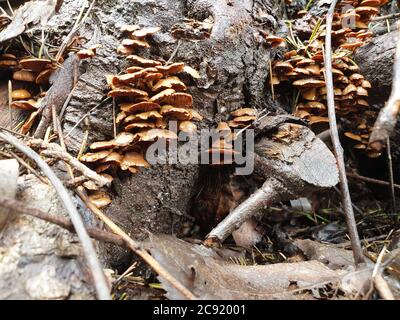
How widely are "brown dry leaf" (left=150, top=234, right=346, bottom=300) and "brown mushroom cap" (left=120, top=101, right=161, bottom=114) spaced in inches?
33.8

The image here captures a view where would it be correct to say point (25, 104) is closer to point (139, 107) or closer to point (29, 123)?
point (29, 123)

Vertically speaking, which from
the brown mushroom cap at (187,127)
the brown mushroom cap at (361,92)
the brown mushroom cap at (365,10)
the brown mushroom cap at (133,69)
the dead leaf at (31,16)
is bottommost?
the brown mushroom cap at (187,127)

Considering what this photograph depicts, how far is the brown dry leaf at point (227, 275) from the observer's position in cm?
166

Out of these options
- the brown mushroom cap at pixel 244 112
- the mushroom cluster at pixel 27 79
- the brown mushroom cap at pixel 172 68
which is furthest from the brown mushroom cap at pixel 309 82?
the mushroom cluster at pixel 27 79

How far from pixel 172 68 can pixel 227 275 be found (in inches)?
54.0

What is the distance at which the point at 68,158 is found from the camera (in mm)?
1970

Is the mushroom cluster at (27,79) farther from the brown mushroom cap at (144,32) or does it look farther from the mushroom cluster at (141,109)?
the brown mushroom cap at (144,32)

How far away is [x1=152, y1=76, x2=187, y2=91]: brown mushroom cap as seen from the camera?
2.19 meters

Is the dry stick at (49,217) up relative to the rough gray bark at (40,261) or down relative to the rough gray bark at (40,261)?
up

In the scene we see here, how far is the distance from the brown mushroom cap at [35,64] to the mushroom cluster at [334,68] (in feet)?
5.79

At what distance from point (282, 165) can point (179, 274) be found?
1243 mm

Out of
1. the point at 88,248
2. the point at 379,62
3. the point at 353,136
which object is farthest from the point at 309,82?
the point at 88,248

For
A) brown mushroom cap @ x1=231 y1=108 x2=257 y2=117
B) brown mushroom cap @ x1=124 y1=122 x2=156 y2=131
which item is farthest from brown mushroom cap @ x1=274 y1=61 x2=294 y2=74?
A: brown mushroom cap @ x1=124 y1=122 x2=156 y2=131
